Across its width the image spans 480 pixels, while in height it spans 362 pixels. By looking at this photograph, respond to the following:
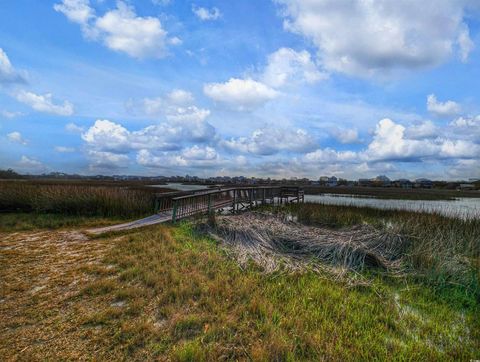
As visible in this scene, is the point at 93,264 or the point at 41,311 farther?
the point at 93,264

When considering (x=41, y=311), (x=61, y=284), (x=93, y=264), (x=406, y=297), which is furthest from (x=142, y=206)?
(x=406, y=297)

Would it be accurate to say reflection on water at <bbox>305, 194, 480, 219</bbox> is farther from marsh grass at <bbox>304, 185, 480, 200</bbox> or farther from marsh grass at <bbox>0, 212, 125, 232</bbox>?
marsh grass at <bbox>0, 212, 125, 232</bbox>

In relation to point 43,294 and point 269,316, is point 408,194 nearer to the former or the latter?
point 269,316

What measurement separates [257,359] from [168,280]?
2429 millimetres

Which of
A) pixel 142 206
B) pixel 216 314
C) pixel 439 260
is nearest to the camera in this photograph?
pixel 216 314

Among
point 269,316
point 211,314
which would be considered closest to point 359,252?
point 269,316

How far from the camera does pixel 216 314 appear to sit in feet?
11.6

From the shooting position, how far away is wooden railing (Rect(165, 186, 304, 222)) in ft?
36.6

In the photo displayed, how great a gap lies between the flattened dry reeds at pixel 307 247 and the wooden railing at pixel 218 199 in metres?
2.43

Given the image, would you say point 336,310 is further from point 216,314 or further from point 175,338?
point 175,338

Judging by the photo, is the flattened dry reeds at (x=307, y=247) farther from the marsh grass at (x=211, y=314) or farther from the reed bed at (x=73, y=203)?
the reed bed at (x=73, y=203)

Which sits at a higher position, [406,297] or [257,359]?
[257,359]

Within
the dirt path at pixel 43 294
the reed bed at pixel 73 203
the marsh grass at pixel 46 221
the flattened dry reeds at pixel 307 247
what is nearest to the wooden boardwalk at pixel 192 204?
the reed bed at pixel 73 203

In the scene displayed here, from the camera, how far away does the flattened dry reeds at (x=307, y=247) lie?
6.13 m
